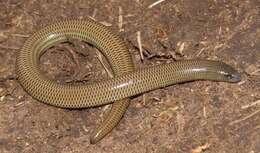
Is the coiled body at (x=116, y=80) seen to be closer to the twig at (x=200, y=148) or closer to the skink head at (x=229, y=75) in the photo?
the skink head at (x=229, y=75)

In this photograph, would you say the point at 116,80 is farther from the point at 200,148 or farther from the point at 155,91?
the point at 200,148

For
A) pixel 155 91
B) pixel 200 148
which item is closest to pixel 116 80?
pixel 155 91

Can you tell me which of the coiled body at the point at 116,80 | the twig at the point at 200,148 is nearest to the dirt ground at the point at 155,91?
the twig at the point at 200,148

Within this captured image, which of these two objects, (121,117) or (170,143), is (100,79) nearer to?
(121,117)

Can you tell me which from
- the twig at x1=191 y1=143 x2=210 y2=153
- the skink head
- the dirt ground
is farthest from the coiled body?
the twig at x1=191 y1=143 x2=210 y2=153

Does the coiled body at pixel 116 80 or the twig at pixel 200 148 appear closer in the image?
the twig at pixel 200 148

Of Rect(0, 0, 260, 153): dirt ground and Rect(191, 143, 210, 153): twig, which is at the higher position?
Rect(0, 0, 260, 153): dirt ground

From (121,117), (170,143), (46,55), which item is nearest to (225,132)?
(170,143)

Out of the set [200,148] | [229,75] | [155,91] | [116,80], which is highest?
[229,75]

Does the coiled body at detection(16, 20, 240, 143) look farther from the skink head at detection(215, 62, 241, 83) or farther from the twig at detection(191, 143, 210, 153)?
the twig at detection(191, 143, 210, 153)
